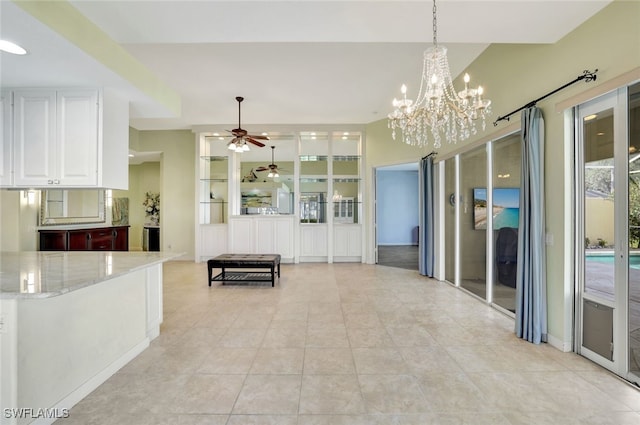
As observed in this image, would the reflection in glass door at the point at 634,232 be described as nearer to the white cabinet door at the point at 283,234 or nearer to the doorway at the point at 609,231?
the doorway at the point at 609,231

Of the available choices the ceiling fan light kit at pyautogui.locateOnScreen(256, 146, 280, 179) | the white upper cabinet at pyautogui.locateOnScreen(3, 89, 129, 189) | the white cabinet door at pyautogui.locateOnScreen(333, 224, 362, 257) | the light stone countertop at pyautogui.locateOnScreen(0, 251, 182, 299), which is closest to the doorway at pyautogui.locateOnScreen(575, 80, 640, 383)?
the light stone countertop at pyautogui.locateOnScreen(0, 251, 182, 299)

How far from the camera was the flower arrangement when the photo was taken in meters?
9.48

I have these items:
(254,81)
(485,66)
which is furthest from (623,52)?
(254,81)

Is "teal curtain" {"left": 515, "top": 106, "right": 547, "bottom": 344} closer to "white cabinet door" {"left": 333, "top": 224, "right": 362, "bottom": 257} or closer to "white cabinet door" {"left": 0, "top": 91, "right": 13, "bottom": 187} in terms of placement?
"white cabinet door" {"left": 333, "top": 224, "right": 362, "bottom": 257}

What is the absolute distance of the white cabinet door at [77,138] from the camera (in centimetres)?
263

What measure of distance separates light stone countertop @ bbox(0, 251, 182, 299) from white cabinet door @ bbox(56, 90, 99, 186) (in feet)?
2.39

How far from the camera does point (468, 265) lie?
476 cm

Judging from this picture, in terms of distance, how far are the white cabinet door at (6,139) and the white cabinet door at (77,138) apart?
1.31 ft

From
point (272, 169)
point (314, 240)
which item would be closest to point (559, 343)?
point (314, 240)

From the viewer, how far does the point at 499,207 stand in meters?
3.88

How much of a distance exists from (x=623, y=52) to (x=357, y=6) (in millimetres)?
2070

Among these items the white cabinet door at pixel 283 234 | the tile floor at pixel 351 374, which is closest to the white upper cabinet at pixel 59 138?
the tile floor at pixel 351 374

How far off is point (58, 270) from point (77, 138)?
4.05ft

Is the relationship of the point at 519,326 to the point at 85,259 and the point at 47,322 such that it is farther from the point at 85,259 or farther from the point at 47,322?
the point at 85,259
